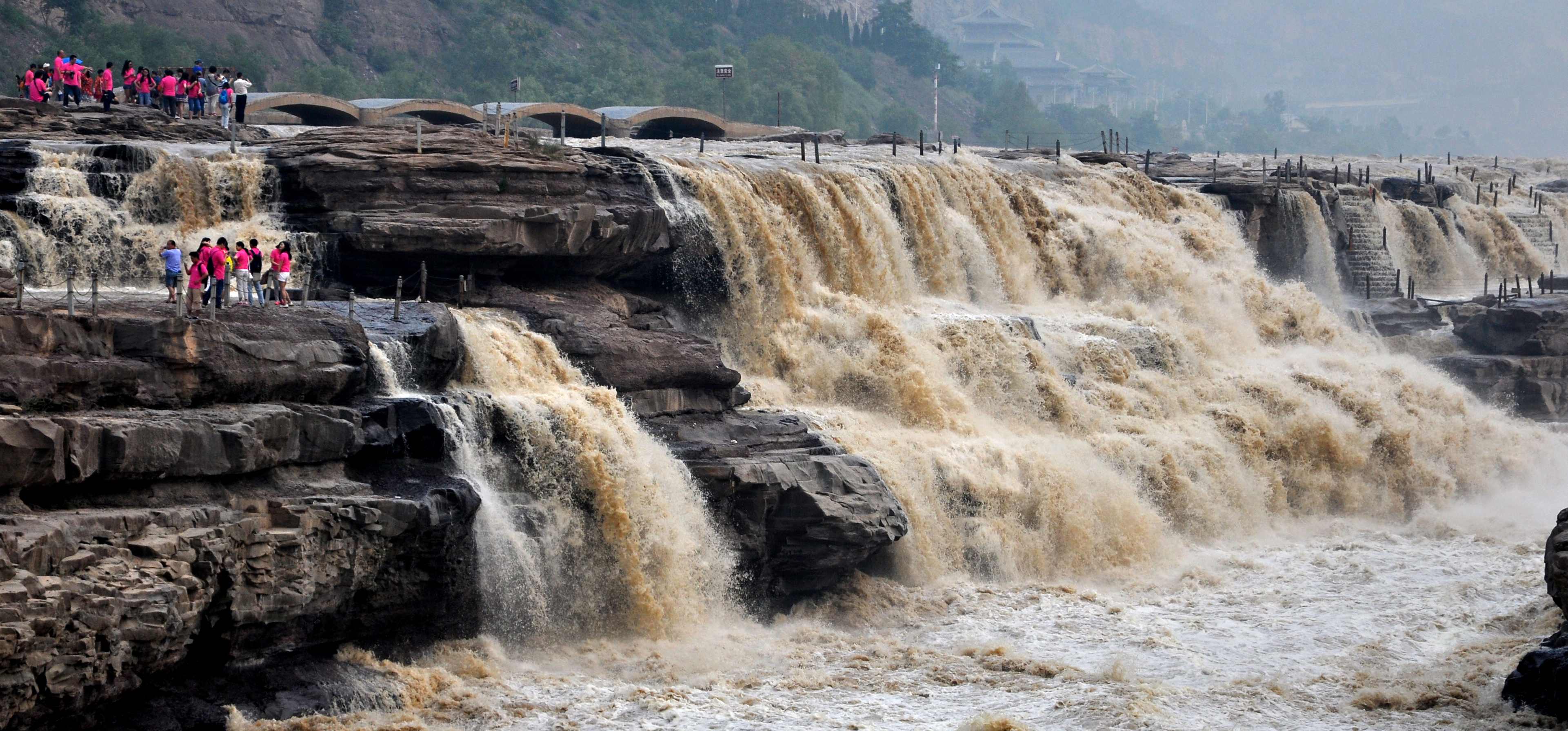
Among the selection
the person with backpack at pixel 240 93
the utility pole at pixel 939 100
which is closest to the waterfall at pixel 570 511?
the person with backpack at pixel 240 93

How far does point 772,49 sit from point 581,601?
86.7m

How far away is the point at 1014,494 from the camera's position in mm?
31203

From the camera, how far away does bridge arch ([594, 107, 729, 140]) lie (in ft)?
209

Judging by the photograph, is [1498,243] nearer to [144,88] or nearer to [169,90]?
[169,90]

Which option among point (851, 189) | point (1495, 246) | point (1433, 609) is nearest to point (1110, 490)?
point (1433, 609)

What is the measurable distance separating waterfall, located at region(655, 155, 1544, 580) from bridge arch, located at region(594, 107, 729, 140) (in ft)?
63.3

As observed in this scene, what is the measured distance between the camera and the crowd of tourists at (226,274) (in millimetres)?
23719

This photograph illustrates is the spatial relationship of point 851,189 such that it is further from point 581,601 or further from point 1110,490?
point 581,601

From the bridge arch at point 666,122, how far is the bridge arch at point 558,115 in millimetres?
781

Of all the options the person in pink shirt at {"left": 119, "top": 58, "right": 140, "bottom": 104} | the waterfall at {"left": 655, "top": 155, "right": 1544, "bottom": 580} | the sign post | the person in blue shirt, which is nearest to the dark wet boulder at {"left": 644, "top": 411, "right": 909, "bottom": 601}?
the waterfall at {"left": 655, "top": 155, "right": 1544, "bottom": 580}

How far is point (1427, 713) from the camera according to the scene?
76.8ft

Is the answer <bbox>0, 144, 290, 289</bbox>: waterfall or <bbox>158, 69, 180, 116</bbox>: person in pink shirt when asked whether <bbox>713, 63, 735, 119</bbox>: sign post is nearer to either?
<bbox>158, 69, 180, 116</bbox>: person in pink shirt

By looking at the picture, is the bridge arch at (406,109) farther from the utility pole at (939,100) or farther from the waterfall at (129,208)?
the utility pole at (939,100)

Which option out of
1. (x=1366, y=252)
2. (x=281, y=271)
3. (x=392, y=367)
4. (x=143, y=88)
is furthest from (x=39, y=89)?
(x=1366, y=252)
